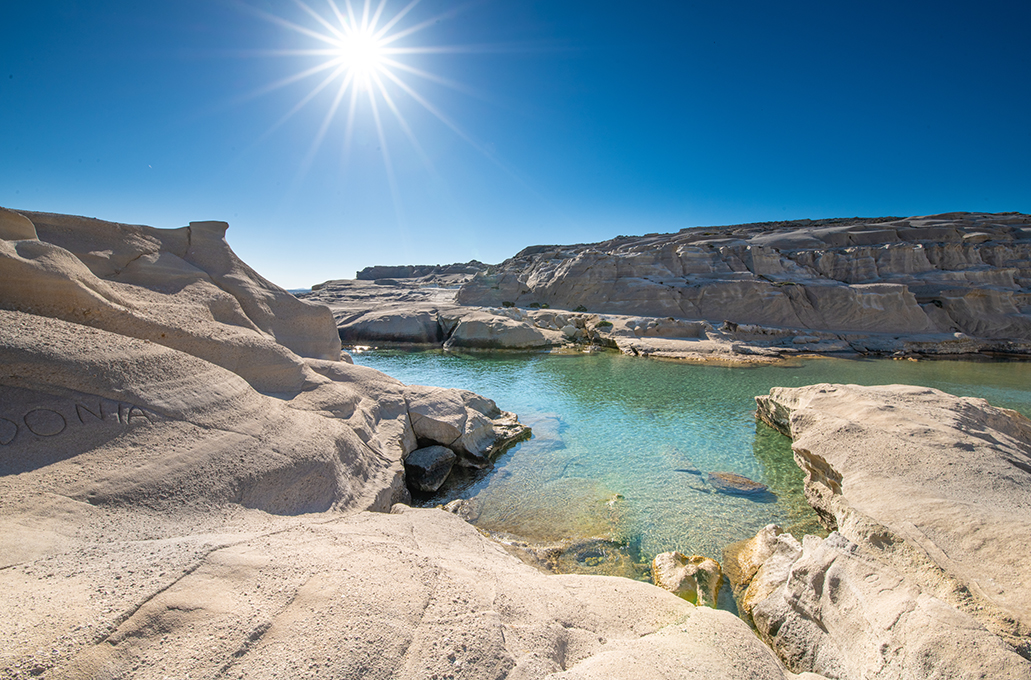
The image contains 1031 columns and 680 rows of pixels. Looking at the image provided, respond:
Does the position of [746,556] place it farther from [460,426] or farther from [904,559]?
[460,426]

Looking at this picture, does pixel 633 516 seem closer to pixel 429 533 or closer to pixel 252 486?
pixel 429 533

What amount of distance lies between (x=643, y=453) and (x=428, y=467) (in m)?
4.51

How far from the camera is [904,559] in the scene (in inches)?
152

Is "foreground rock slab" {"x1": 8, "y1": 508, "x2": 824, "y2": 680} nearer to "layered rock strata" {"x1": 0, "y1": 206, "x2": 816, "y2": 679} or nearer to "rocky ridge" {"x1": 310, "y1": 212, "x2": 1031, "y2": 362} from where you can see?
"layered rock strata" {"x1": 0, "y1": 206, "x2": 816, "y2": 679}

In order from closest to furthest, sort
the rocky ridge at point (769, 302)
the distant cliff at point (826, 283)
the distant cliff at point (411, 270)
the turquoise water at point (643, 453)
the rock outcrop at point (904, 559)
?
the rock outcrop at point (904, 559), the turquoise water at point (643, 453), the rocky ridge at point (769, 302), the distant cliff at point (826, 283), the distant cliff at point (411, 270)

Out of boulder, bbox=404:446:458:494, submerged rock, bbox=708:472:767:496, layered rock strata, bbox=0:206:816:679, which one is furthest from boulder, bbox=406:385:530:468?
submerged rock, bbox=708:472:767:496

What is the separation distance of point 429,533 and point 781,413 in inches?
349

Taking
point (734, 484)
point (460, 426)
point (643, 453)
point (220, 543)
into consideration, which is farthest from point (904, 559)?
point (460, 426)

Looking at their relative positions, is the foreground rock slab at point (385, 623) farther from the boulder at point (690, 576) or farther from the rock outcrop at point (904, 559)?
the boulder at point (690, 576)

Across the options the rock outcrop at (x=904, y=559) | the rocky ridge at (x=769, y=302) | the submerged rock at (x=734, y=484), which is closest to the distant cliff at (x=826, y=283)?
the rocky ridge at (x=769, y=302)

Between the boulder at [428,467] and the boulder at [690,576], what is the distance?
376 centimetres

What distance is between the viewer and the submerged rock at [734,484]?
24.6 ft

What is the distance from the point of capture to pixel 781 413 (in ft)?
Result: 32.8

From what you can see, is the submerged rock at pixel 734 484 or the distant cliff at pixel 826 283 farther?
the distant cliff at pixel 826 283
